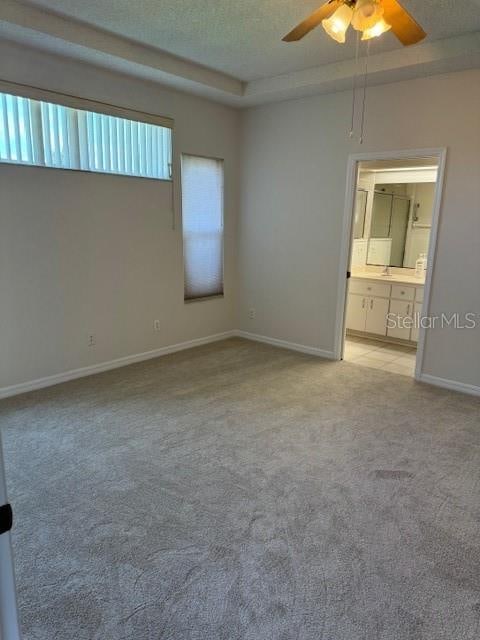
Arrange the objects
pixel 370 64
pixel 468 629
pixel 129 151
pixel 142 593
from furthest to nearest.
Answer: pixel 129 151 → pixel 370 64 → pixel 142 593 → pixel 468 629

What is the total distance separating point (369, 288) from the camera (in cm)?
562

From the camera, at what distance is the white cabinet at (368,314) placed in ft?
18.2

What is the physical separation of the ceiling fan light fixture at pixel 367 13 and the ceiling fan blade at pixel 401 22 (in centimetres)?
4

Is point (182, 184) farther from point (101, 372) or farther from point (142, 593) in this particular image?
point (142, 593)

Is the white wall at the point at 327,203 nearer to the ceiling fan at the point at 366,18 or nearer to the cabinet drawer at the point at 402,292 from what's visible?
the cabinet drawer at the point at 402,292

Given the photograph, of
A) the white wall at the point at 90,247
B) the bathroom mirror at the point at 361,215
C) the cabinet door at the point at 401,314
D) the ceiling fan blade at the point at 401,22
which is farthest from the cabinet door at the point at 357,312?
the ceiling fan blade at the point at 401,22

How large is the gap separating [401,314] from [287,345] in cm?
146

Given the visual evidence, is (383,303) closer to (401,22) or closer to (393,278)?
(393,278)

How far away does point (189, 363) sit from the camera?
4.68m

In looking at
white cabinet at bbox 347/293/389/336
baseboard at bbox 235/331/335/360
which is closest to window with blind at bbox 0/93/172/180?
baseboard at bbox 235/331/335/360

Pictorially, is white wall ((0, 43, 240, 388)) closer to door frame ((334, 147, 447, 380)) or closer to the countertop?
door frame ((334, 147, 447, 380))

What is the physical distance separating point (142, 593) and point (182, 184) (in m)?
4.00

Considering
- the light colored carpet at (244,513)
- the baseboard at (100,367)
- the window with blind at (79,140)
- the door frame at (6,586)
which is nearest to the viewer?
the door frame at (6,586)

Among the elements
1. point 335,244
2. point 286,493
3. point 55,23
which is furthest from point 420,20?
point 286,493
